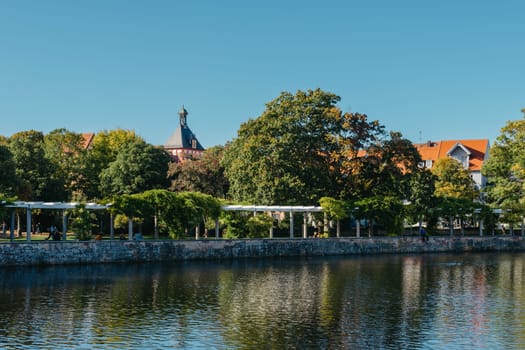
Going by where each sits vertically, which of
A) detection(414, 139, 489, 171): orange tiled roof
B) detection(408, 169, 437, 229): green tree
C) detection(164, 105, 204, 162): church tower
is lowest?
detection(408, 169, 437, 229): green tree

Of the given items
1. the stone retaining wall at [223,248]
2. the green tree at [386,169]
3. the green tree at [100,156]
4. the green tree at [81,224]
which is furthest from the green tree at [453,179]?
the green tree at [81,224]

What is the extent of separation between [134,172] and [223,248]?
22.1 meters

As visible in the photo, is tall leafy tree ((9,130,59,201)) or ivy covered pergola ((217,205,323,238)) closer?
ivy covered pergola ((217,205,323,238))

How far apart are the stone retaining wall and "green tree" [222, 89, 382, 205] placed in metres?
6.11

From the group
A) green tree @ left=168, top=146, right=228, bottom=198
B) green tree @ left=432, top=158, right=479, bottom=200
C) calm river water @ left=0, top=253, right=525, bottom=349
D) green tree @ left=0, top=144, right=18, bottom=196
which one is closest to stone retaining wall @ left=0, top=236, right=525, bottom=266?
calm river water @ left=0, top=253, right=525, bottom=349

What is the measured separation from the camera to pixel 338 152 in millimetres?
64562

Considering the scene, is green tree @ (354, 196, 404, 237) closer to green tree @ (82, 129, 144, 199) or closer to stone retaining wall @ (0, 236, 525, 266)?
stone retaining wall @ (0, 236, 525, 266)

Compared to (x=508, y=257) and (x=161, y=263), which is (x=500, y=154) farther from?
(x=161, y=263)

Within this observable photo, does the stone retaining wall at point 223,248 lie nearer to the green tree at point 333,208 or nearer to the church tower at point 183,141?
the green tree at point 333,208

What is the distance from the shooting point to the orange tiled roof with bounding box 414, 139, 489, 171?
97.8 m

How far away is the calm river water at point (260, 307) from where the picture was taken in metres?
22.9

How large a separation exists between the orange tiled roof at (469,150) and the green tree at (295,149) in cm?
3575

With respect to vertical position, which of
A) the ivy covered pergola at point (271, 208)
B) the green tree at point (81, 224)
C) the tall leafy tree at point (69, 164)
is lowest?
the green tree at point (81, 224)

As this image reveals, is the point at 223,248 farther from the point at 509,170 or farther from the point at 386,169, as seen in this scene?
the point at 509,170
